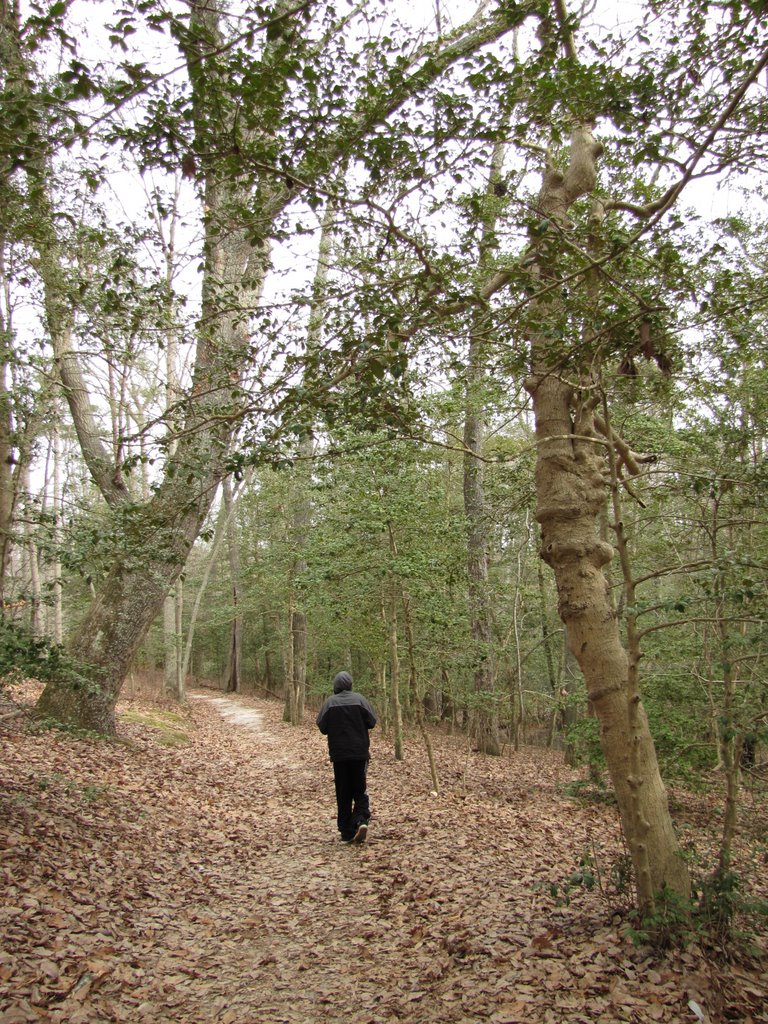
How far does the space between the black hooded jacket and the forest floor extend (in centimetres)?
101

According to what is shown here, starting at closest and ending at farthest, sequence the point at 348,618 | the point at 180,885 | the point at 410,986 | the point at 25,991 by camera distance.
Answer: the point at 25,991 → the point at 410,986 → the point at 180,885 → the point at 348,618

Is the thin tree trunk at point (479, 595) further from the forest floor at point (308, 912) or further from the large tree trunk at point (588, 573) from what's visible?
the large tree trunk at point (588, 573)

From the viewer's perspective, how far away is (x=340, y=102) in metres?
3.61

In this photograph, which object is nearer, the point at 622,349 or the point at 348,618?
the point at 622,349

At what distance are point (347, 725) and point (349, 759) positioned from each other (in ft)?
1.19

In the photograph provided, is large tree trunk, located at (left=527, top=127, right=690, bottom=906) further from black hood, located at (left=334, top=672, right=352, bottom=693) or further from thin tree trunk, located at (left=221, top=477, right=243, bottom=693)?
thin tree trunk, located at (left=221, top=477, right=243, bottom=693)

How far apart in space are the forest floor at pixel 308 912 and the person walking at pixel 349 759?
0.24m

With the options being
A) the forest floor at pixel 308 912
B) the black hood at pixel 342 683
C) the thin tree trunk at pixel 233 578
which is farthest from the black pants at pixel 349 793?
the thin tree trunk at pixel 233 578

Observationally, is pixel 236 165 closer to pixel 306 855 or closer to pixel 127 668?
pixel 306 855

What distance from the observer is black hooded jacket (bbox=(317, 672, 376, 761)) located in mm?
6918

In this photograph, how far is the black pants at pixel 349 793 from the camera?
689cm

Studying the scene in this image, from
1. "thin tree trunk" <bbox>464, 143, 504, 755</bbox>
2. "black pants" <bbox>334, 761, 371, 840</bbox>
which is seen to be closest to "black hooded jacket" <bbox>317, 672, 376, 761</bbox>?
"black pants" <bbox>334, 761, 371, 840</bbox>

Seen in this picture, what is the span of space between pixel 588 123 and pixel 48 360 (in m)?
5.92

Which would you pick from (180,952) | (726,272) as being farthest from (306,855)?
(726,272)
